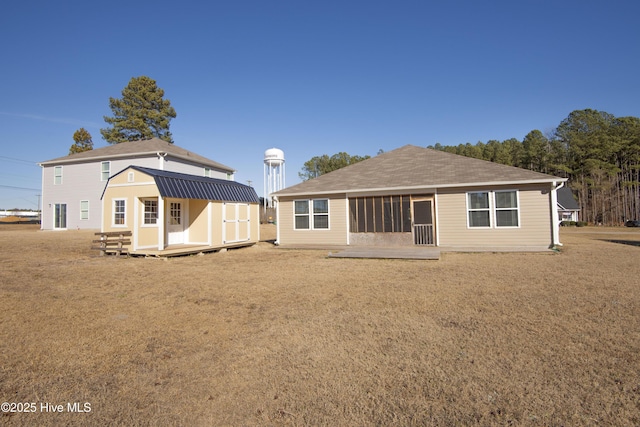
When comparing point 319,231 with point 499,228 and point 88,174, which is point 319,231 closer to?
point 499,228

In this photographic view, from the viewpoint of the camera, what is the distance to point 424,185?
13.8 m

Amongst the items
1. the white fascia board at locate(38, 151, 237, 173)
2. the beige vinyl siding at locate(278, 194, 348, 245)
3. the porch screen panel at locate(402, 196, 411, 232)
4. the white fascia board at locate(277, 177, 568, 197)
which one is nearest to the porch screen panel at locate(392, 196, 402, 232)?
the porch screen panel at locate(402, 196, 411, 232)

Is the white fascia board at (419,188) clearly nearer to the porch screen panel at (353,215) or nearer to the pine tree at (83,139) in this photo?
the porch screen panel at (353,215)

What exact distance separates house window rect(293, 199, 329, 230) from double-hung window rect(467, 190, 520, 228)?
248 inches

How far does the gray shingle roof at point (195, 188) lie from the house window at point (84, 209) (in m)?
14.7

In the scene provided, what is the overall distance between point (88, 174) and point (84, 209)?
2580 millimetres

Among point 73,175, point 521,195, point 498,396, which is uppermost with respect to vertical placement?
point 73,175

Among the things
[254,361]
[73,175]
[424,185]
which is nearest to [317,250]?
[424,185]

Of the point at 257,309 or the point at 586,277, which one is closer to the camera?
the point at 257,309

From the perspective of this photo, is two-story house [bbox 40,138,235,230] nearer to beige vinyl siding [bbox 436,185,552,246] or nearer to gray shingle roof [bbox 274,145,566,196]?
gray shingle roof [bbox 274,145,566,196]

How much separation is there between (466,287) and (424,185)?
7517mm

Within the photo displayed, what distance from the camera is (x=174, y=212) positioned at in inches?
575

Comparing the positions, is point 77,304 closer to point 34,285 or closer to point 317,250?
point 34,285

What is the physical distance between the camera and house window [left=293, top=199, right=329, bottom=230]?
15812 mm
